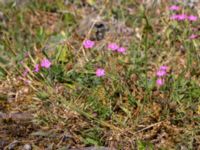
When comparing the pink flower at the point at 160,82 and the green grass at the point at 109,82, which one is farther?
the pink flower at the point at 160,82

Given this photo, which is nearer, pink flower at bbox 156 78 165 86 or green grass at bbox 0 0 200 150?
green grass at bbox 0 0 200 150

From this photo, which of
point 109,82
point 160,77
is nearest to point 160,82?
point 160,77

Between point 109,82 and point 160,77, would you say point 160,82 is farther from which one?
point 109,82

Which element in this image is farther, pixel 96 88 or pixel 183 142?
pixel 96 88

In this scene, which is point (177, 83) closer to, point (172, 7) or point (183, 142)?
point (183, 142)

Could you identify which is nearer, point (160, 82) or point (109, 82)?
point (160, 82)

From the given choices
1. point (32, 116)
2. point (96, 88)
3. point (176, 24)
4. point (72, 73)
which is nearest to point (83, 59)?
point (72, 73)

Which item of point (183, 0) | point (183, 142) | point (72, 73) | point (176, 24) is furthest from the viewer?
point (183, 0)

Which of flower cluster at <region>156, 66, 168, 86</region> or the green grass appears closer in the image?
the green grass
